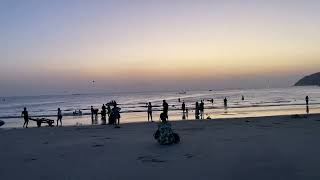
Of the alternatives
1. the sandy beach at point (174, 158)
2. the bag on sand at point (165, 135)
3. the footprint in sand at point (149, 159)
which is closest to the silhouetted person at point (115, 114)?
the sandy beach at point (174, 158)

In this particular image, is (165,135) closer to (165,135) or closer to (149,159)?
(165,135)

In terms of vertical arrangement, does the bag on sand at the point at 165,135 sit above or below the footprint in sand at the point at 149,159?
above

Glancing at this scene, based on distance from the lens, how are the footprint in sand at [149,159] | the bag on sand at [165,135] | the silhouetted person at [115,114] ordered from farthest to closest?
the silhouetted person at [115,114] < the bag on sand at [165,135] < the footprint in sand at [149,159]

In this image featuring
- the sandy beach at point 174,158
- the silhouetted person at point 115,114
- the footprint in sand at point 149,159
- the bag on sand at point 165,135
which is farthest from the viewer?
the silhouetted person at point 115,114

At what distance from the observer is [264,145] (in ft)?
50.1

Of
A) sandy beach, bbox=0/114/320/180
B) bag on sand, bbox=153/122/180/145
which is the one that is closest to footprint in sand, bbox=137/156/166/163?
sandy beach, bbox=0/114/320/180

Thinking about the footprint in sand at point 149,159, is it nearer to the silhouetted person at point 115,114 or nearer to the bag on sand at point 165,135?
the bag on sand at point 165,135

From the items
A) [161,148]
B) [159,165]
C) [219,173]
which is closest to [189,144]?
[161,148]

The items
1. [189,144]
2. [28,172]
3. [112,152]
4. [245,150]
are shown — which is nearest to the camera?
[28,172]

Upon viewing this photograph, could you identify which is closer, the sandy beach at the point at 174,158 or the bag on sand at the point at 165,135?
the sandy beach at the point at 174,158

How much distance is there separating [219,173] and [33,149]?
29.6ft

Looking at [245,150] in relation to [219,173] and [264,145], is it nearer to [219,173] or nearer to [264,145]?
[264,145]

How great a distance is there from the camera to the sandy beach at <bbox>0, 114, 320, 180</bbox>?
11.1 meters

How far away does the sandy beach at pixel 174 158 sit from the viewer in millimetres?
11055
